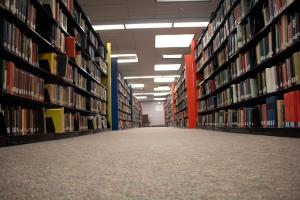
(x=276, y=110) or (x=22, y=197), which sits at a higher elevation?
(x=276, y=110)

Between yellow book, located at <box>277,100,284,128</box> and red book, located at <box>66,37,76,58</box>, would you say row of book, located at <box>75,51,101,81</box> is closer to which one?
red book, located at <box>66,37,76,58</box>

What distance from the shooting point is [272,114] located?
2.53 m

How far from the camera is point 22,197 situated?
0.51 m

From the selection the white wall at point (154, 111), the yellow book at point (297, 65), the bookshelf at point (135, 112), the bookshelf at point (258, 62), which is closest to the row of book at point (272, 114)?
the bookshelf at point (258, 62)

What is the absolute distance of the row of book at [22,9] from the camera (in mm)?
2087

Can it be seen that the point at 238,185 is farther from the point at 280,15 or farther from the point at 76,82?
the point at 76,82

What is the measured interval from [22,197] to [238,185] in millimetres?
484

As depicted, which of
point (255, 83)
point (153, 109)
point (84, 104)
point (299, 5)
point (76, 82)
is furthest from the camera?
point (153, 109)

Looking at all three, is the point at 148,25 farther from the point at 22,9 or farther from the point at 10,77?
the point at 10,77

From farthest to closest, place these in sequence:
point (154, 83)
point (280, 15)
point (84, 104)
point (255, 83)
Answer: point (154, 83), point (84, 104), point (255, 83), point (280, 15)

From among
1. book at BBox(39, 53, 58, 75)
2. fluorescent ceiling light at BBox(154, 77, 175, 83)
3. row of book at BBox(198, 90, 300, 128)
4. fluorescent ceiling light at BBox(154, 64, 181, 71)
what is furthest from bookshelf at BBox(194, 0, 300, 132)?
fluorescent ceiling light at BBox(154, 77, 175, 83)

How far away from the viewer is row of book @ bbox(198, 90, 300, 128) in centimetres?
212

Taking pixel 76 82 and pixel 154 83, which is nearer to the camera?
pixel 76 82

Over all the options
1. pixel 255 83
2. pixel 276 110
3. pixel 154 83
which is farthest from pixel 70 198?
pixel 154 83
